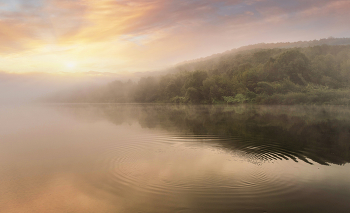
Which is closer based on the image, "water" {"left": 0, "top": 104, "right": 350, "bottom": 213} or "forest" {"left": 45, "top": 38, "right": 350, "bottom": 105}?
"water" {"left": 0, "top": 104, "right": 350, "bottom": 213}

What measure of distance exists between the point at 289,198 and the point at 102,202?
480 cm

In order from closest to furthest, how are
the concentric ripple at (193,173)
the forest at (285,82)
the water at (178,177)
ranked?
the water at (178,177) < the concentric ripple at (193,173) < the forest at (285,82)

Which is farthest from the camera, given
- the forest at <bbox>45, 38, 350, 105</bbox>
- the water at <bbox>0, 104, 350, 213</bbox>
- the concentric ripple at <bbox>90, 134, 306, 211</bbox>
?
the forest at <bbox>45, 38, 350, 105</bbox>

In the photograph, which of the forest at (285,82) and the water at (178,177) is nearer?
the water at (178,177)

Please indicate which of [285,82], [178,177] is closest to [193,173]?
[178,177]

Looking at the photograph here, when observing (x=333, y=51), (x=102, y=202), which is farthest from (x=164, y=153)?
(x=333, y=51)

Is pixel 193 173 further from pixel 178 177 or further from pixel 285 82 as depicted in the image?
pixel 285 82

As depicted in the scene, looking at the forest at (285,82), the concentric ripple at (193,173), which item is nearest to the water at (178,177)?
the concentric ripple at (193,173)

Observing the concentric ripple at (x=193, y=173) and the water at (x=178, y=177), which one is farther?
the concentric ripple at (x=193, y=173)

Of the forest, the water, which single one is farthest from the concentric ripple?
the forest

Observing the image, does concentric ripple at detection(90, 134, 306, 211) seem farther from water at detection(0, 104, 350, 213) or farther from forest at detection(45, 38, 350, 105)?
forest at detection(45, 38, 350, 105)

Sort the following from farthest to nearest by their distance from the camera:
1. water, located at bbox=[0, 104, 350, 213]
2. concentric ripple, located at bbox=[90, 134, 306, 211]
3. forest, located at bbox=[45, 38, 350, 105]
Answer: forest, located at bbox=[45, 38, 350, 105] → concentric ripple, located at bbox=[90, 134, 306, 211] → water, located at bbox=[0, 104, 350, 213]

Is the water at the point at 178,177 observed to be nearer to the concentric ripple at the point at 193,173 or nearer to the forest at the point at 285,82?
the concentric ripple at the point at 193,173

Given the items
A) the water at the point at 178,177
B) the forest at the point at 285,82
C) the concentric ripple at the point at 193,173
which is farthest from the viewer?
the forest at the point at 285,82
